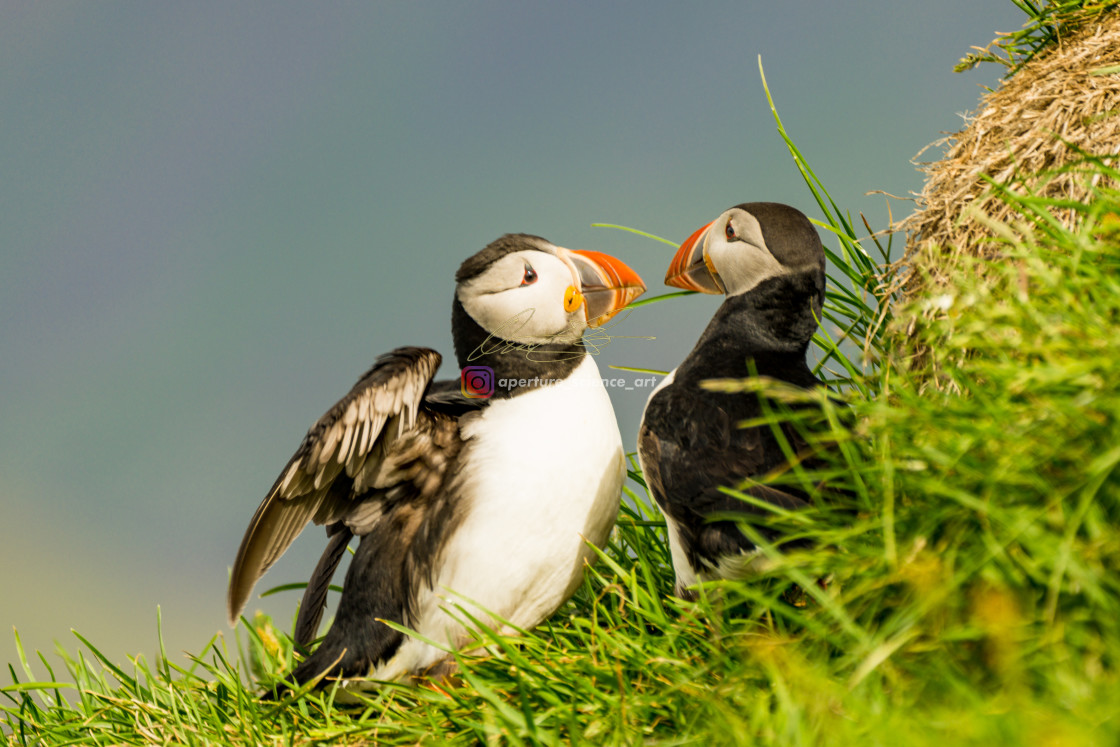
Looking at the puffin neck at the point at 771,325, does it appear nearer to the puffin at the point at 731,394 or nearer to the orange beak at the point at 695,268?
the puffin at the point at 731,394

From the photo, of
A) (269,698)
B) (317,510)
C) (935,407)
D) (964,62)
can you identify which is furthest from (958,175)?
(269,698)

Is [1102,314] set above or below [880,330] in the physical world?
above

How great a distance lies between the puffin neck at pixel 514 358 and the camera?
3672 mm

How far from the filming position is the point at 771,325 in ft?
11.2

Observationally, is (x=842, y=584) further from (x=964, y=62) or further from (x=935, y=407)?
(x=964, y=62)

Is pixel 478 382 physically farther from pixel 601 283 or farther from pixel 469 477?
pixel 601 283

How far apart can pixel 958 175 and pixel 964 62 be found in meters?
1.03

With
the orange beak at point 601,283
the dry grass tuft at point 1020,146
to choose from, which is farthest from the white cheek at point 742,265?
the dry grass tuft at point 1020,146

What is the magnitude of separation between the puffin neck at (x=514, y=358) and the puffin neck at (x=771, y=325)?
23.5 inches

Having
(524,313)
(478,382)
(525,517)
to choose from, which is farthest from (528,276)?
(525,517)

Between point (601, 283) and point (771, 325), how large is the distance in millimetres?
790

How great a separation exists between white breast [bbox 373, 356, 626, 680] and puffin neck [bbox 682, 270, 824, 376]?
631 mm

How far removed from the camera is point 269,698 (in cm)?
378

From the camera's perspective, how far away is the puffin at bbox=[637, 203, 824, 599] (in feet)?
9.59
